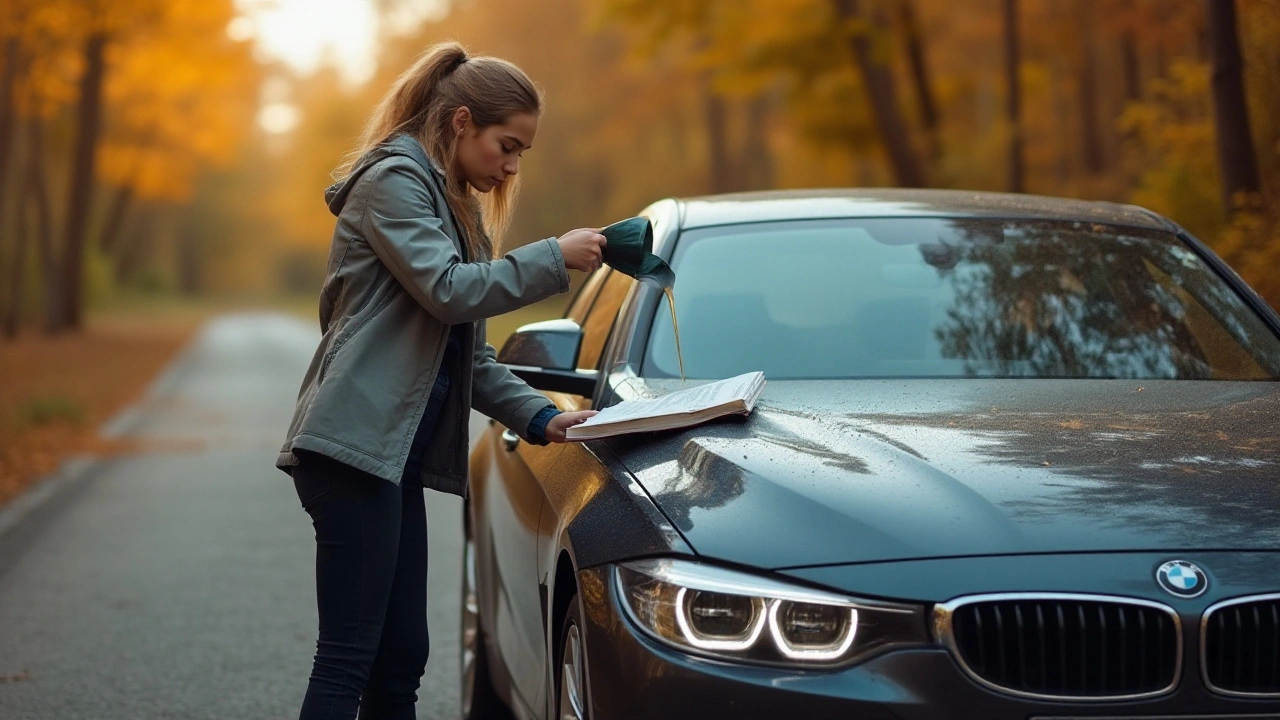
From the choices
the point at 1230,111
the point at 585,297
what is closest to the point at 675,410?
the point at 585,297

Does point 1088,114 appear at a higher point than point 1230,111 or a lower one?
higher

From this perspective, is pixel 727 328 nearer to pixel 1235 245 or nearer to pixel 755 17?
pixel 1235 245

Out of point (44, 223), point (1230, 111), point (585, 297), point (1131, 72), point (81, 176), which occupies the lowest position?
point (585, 297)

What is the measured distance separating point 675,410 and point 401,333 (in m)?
0.57

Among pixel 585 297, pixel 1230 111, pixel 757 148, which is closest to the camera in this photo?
pixel 585 297

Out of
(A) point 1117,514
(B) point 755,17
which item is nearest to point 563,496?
(A) point 1117,514

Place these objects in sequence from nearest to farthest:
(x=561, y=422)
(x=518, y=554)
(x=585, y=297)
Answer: (x=561, y=422)
(x=518, y=554)
(x=585, y=297)

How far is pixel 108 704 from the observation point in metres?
5.78

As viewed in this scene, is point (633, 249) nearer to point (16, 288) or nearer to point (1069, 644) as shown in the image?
point (1069, 644)

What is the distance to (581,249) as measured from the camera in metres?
3.54

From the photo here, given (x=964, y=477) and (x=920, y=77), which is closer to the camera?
(x=964, y=477)

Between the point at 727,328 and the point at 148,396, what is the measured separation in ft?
62.2

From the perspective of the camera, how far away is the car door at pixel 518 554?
3965 mm

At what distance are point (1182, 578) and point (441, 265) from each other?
149cm
